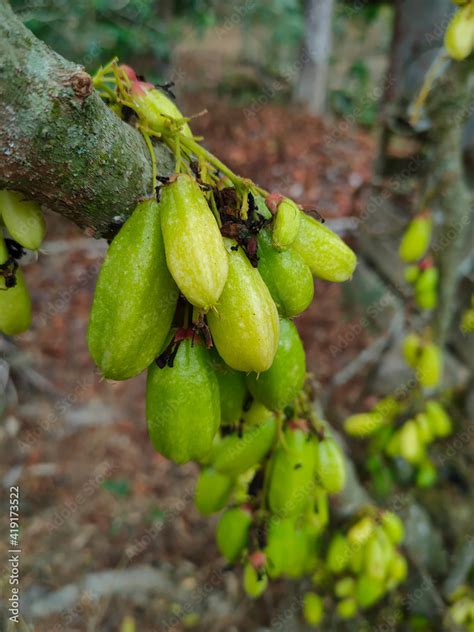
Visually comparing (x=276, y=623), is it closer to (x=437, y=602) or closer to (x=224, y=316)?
(x=437, y=602)

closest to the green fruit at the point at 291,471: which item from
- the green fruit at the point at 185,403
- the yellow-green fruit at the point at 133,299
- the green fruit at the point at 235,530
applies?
the green fruit at the point at 235,530

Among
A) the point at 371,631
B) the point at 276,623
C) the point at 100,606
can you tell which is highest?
the point at 371,631

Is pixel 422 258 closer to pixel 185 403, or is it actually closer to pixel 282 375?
pixel 282 375

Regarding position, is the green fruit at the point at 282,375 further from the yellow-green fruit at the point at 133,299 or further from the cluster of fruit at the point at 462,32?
the cluster of fruit at the point at 462,32

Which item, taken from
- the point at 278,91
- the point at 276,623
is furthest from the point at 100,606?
the point at 278,91

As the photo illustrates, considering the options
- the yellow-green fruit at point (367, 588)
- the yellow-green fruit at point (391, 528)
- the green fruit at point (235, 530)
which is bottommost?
the yellow-green fruit at point (367, 588)

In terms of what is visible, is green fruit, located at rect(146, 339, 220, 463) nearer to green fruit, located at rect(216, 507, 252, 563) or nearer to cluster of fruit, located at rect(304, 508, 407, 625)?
green fruit, located at rect(216, 507, 252, 563)
